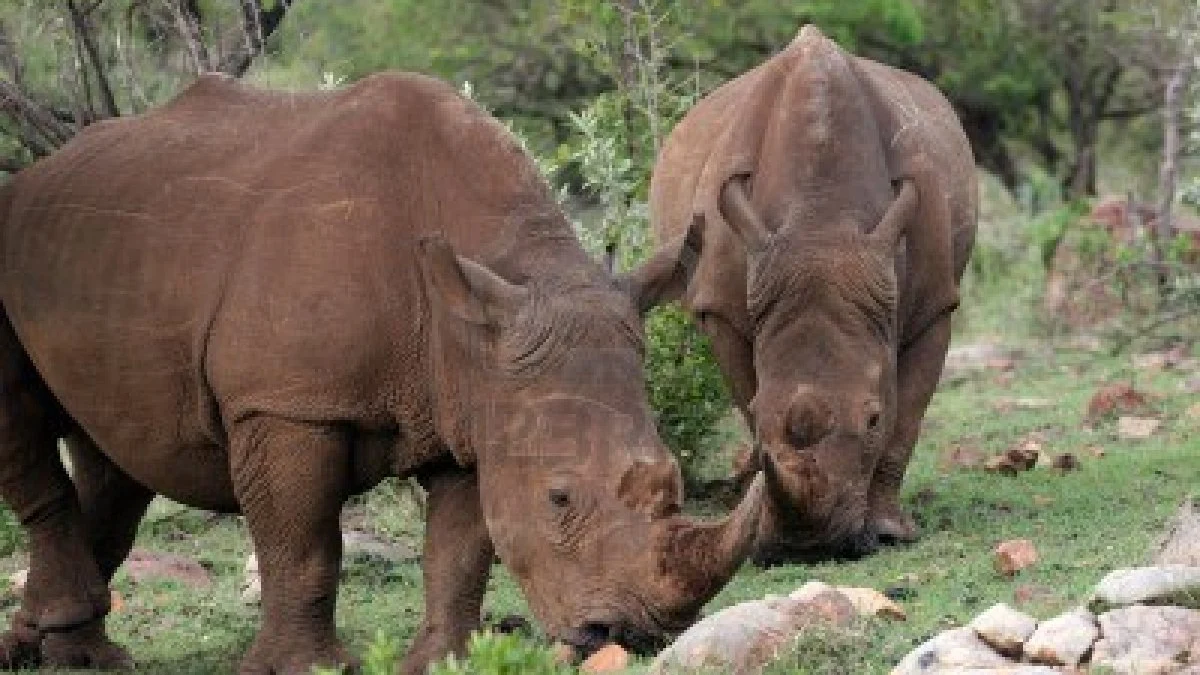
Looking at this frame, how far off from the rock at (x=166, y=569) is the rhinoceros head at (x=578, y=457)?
3.07m

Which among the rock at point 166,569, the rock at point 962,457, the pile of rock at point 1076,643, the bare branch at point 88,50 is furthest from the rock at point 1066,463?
the pile of rock at point 1076,643

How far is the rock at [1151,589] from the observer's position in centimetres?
691

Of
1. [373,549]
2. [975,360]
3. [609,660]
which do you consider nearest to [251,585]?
[373,549]

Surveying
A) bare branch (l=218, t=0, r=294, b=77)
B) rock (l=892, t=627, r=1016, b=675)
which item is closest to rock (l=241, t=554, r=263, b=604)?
bare branch (l=218, t=0, r=294, b=77)

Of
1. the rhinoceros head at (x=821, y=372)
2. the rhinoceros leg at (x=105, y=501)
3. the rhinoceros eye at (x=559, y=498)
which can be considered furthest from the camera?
the rhinoceros head at (x=821, y=372)

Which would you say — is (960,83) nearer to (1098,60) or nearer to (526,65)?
(1098,60)

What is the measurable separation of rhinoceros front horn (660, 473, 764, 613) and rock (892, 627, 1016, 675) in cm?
51

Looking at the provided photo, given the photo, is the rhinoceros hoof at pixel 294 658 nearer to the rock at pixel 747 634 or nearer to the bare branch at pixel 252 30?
the rock at pixel 747 634

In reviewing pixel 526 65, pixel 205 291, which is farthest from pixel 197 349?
pixel 526 65

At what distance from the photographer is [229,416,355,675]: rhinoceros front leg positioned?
760 centimetres

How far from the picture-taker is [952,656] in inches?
258

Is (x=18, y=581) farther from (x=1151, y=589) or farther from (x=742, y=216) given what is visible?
(x=1151, y=589)

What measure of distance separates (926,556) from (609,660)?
3.33 meters

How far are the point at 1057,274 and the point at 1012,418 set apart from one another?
436 centimetres
